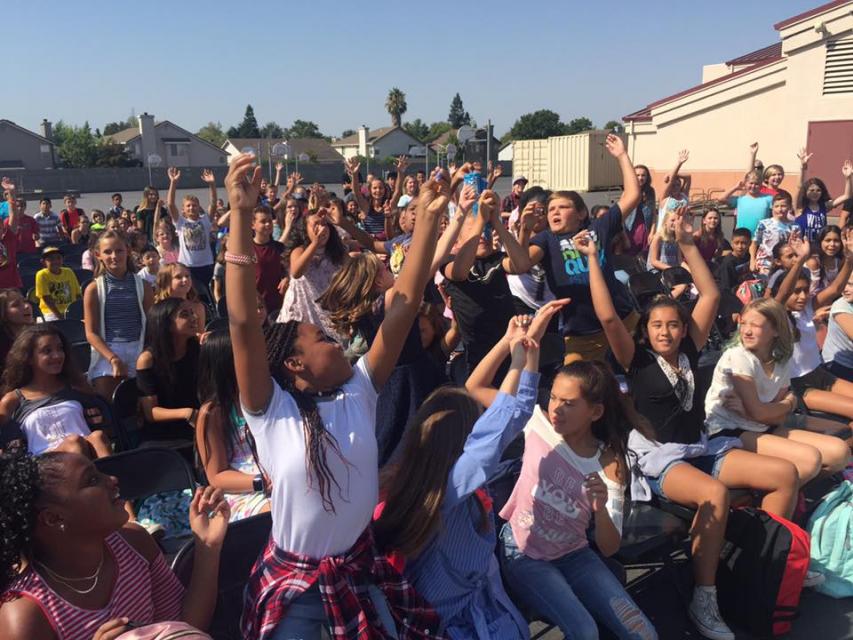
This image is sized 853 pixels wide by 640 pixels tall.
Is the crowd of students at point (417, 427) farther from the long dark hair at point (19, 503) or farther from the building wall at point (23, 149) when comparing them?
the building wall at point (23, 149)

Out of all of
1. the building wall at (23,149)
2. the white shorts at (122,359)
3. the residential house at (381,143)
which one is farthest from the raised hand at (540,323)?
the residential house at (381,143)

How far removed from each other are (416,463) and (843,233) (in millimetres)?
6319

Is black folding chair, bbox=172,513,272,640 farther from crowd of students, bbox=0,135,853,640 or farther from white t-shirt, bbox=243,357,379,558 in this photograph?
white t-shirt, bbox=243,357,379,558

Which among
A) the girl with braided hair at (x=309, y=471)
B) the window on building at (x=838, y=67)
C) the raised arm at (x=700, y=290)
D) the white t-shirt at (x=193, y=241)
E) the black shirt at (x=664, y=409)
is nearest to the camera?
the girl with braided hair at (x=309, y=471)

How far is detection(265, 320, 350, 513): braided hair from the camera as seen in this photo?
6.51 ft

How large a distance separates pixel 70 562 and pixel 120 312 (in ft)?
11.1

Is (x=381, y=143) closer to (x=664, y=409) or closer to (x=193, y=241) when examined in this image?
(x=193, y=241)

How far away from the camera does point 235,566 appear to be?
8.32ft

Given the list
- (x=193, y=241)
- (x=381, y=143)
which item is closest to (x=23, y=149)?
(x=381, y=143)

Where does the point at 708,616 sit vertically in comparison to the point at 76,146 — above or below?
below

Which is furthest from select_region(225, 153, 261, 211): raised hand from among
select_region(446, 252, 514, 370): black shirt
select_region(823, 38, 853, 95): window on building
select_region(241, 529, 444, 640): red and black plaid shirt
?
select_region(823, 38, 853, 95): window on building

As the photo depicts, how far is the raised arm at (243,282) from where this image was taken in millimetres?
1914

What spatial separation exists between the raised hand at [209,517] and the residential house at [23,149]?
62.3 metres

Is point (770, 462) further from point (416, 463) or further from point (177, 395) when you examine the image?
point (177, 395)
